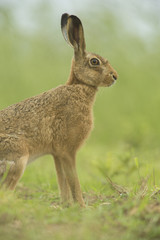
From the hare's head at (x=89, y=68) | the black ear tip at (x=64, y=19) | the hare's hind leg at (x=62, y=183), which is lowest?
the hare's hind leg at (x=62, y=183)

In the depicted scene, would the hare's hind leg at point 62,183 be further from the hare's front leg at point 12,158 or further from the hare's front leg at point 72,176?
the hare's front leg at point 12,158

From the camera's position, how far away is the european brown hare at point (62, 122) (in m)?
5.01

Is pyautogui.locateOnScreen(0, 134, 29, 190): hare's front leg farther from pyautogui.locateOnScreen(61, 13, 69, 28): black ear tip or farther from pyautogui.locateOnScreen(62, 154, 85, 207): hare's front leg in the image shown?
pyautogui.locateOnScreen(61, 13, 69, 28): black ear tip

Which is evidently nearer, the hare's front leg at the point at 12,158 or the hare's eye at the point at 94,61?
the hare's front leg at the point at 12,158

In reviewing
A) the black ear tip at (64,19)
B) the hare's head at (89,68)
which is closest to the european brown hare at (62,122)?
the hare's head at (89,68)

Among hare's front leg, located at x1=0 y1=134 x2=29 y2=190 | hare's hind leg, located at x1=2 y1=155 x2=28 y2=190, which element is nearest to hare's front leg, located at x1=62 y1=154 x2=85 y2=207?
hare's front leg, located at x1=0 y1=134 x2=29 y2=190

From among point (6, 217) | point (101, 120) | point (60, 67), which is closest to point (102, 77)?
point (6, 217)

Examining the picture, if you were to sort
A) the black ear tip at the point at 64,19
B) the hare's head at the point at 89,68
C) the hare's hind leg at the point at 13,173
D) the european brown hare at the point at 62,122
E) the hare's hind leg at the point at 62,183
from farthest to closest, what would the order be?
1. the black ear tip at the point at 64,19
2. the hare's head at the point at 89,68
3. the hare's hind leg at the point at 62,183
4. the european brown hare at the point at 62,122
5. the hare's hind leg at the point at 13,173

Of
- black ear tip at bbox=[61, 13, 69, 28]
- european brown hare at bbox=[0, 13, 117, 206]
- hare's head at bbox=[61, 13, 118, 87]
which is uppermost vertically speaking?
black ear tip at bbox=[61, 13, 69, 28]

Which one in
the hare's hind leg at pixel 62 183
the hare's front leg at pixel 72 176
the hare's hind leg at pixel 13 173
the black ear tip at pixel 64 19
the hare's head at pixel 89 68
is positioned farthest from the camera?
the black ear tip at pixel 64 19

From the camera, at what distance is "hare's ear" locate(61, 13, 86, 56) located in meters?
5.76

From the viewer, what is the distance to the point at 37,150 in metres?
5.36

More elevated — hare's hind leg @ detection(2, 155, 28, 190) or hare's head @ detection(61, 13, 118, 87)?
hare's head @ detection(61, 13, 118, 87)

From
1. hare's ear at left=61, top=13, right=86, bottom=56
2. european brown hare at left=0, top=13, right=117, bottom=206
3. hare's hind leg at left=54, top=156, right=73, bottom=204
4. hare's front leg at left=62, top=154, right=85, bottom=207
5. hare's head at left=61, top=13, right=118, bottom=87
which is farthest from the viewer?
hare's head at left=61, top=13, right=118, bottom=87
